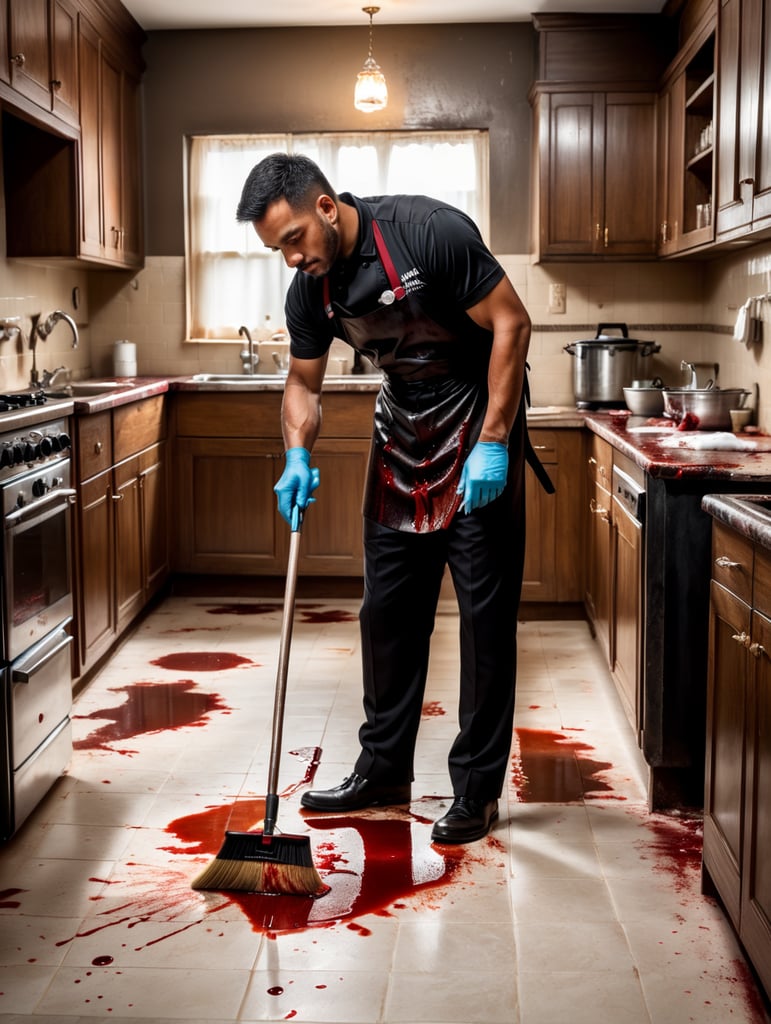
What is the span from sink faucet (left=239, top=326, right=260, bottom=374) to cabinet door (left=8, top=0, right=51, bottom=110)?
174cm

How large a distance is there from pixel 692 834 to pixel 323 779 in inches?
37.6

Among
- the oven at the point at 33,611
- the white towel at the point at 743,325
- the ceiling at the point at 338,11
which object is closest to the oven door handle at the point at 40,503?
the oven at the point at 33,611

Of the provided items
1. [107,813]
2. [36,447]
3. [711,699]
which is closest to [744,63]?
[711,699]

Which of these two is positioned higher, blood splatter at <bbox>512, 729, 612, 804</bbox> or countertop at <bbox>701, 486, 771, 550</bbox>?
countertop at <bbox>701, 486, 771, 550</bbox>

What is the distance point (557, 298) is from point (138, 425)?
83.7 inches

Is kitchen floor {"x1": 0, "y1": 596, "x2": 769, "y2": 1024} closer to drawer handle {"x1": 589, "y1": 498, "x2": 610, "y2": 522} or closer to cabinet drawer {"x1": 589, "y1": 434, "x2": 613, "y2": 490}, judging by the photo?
drawer handle {"x1": 589, "y1": 498, "x2": 610, "y2": 522}

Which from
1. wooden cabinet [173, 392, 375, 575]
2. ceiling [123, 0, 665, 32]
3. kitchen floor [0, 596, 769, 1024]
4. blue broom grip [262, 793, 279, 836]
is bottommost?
kitchen floor [0, 596, 769, 1024]

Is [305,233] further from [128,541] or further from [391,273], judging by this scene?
[128,541]

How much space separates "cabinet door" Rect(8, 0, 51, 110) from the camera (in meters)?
3.80

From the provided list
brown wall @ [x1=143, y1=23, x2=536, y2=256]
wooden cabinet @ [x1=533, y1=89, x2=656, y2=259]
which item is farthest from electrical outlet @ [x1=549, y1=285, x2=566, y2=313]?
wooden cabinet @ [x1=533, y1=89, x2=656, y2=259]

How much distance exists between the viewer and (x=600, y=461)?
4312mm

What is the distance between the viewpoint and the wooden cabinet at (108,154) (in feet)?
15.7

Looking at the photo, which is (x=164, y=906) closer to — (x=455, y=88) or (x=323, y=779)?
(x=323, y=779)

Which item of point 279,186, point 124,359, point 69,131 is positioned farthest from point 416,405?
point 124,359
